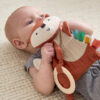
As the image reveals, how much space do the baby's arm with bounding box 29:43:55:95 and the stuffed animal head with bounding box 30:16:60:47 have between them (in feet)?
0.10

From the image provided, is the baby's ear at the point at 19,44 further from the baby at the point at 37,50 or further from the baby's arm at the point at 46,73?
the baby's arm at the point at 46,73

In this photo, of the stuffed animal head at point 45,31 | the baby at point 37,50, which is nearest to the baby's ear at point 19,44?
the baby at point 37,50

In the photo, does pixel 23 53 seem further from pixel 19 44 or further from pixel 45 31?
pixel 45 31

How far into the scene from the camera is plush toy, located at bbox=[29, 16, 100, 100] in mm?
806

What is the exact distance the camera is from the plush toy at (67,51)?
2.64ft

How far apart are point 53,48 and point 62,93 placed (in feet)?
0.60

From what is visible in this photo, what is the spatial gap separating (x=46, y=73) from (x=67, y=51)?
0.41 ft

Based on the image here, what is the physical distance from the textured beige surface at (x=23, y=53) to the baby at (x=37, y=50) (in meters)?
0.04

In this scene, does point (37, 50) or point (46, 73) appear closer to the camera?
point (46, 73)

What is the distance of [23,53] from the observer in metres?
1.10

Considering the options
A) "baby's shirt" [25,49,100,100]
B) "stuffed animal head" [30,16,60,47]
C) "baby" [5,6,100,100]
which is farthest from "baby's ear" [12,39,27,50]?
"baby's shirt" [25,49,100,100]

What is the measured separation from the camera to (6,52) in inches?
43.6

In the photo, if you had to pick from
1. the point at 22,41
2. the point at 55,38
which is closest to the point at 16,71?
the point at 22,41

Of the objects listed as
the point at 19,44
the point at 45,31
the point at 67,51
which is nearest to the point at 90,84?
the point at 67,51
